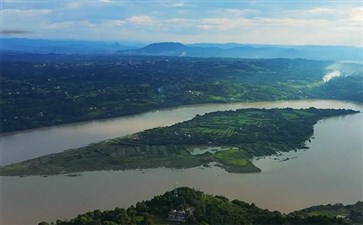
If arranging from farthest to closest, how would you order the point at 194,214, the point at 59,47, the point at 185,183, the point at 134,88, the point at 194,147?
the point at 59,47, the point at 134,88, the point at 194,147, the point at 185,183, the point at 194,214

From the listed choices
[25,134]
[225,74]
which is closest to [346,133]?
[25,134]

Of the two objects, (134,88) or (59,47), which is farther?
(59,47)

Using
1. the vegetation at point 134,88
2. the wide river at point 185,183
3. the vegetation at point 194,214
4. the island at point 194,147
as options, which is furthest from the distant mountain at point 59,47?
the vegetation at point 194,214

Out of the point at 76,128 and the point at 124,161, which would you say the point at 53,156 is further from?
the point at 76,128

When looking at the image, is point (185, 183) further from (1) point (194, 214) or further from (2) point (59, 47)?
(2) point (59, 47)

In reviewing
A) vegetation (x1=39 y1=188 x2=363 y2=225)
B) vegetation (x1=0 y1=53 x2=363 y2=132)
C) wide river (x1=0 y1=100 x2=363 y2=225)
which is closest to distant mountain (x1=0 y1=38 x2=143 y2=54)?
vegetation (x1=0 y1=53 x2=363 y2=132)

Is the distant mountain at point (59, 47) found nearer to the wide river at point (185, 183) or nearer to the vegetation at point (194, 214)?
the wide river at point (185, 183)

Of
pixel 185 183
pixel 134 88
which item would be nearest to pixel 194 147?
pixel 185 183
